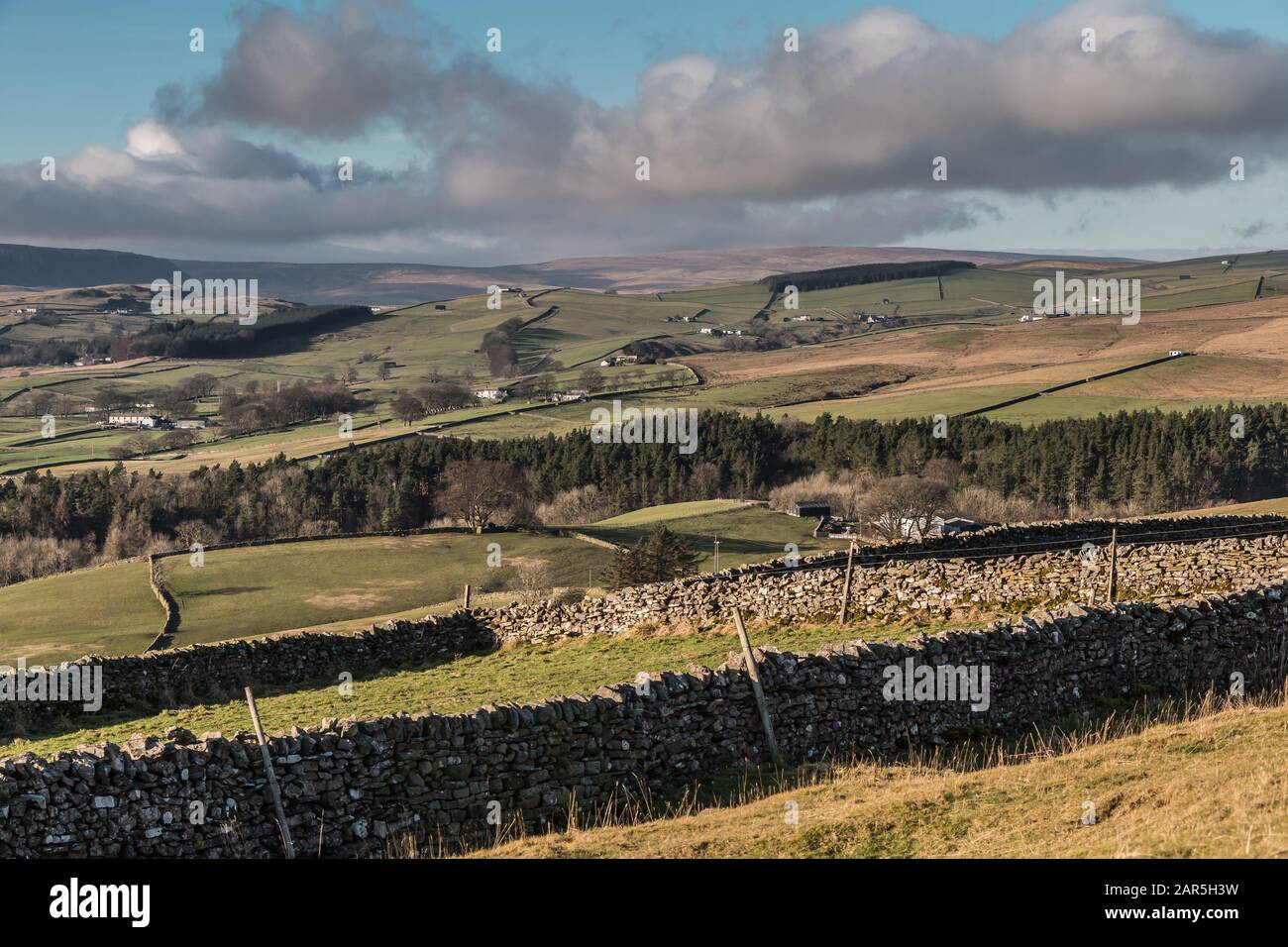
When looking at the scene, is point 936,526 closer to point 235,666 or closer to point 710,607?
point 710,607

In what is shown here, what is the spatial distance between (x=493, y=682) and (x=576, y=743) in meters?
8.60

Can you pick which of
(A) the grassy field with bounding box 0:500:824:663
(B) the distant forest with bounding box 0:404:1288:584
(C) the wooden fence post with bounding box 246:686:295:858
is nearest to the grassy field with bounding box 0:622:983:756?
(C) the wooden fence post with bounding box 246:686:295:858

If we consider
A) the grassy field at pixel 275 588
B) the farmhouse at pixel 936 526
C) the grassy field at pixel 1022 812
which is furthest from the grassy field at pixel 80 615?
the farmhouse at pixel 936 526

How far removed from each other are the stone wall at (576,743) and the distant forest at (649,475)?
6830 centimetres

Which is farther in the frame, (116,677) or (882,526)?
(882,526)

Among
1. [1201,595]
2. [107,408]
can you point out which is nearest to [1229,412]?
[1201,595]

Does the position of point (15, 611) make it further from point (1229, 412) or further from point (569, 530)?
point (1229, 412)

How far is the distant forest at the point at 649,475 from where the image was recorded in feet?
321

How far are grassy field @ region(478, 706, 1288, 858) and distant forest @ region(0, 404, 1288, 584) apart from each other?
71.8 metres

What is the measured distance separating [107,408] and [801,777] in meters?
183

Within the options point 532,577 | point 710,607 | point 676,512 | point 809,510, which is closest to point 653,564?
point 532,577

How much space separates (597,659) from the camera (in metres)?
23.2

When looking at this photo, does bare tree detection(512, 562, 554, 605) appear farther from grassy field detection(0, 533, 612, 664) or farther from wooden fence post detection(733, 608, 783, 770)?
wooden fence post detection(733, 608, 783, 770)

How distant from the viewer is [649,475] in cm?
11750
